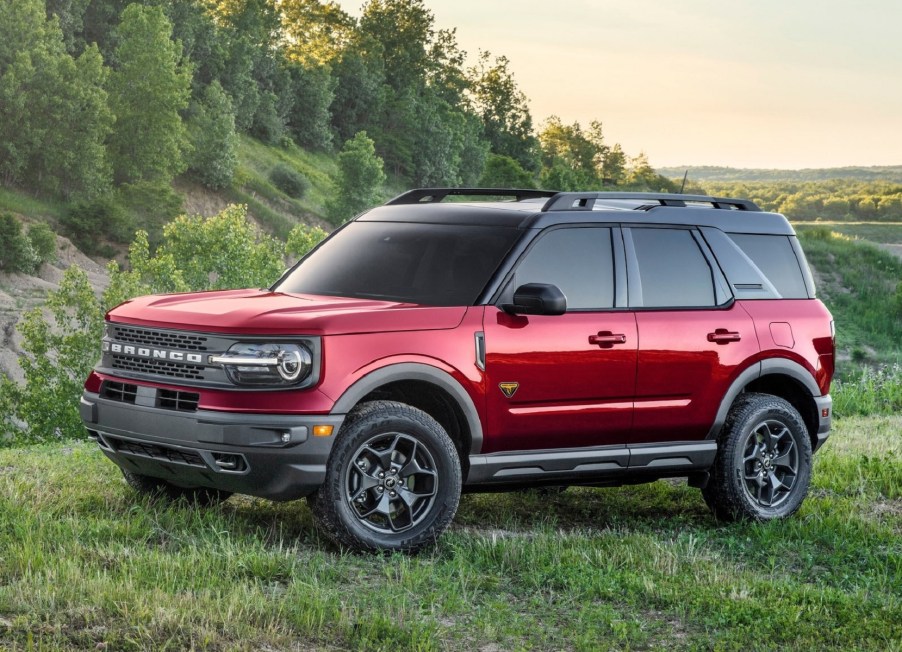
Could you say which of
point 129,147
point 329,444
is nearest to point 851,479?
point 329,444

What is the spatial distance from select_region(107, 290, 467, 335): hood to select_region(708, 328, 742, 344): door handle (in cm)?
187

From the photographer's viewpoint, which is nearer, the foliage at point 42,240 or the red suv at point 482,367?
the red suv at point 482,367

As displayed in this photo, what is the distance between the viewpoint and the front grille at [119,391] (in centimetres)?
736

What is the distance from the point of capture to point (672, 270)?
851 centimetres

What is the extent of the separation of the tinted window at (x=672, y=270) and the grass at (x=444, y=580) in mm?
1425

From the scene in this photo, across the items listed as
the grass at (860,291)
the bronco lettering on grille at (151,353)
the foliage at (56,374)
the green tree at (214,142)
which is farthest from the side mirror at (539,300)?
the green tree at (214,142)

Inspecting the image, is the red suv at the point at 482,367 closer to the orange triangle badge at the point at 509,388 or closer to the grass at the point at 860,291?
the orange triangle badge at the point at 509,388

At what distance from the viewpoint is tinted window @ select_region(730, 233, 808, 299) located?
9.09 m

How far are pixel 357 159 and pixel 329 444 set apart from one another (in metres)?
99.4

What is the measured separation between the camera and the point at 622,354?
800 cm

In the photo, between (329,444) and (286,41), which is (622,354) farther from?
(286,41)

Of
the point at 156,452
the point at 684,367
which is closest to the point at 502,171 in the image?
the point at 684,367

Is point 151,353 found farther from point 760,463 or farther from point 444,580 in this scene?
point 760,463

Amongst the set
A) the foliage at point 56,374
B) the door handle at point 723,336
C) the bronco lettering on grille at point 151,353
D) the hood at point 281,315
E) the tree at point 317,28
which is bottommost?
the foliage at point 56,374
